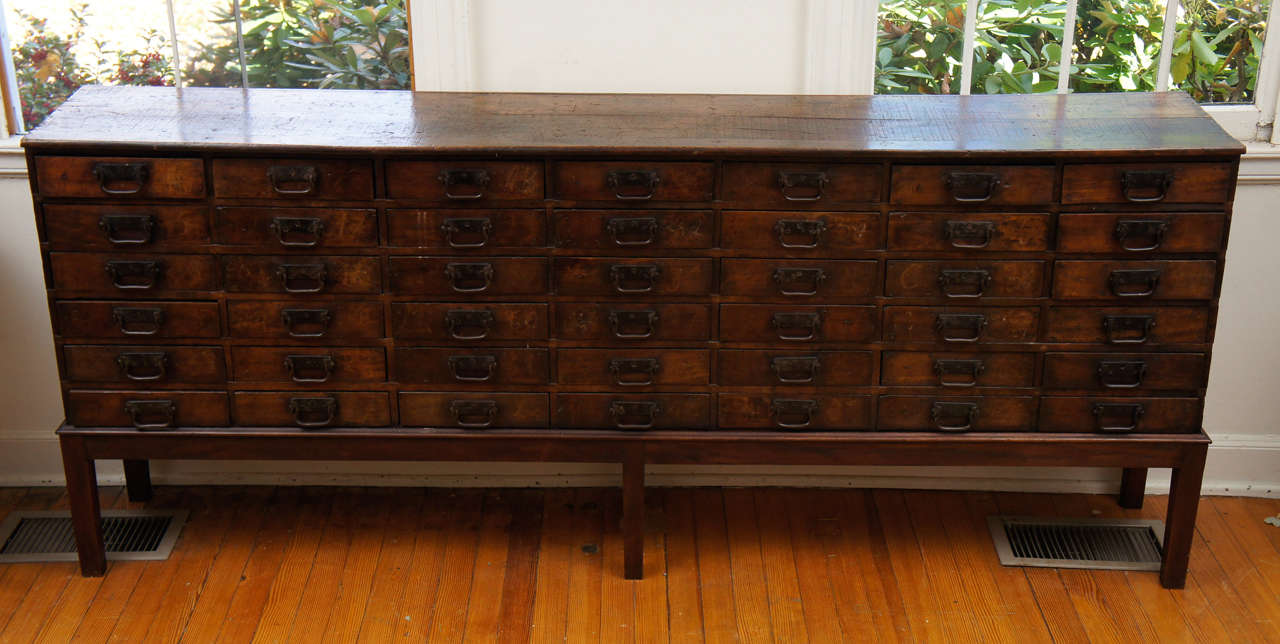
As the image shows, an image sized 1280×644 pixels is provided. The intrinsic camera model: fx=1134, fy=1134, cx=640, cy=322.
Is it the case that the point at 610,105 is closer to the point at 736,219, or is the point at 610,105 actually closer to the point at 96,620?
the point at 736,219

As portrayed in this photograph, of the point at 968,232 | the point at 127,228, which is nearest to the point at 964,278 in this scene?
the point at 968,232

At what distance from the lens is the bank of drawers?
8.51ft

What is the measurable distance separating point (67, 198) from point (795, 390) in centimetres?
176

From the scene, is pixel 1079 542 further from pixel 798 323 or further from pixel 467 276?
pixel 467 276

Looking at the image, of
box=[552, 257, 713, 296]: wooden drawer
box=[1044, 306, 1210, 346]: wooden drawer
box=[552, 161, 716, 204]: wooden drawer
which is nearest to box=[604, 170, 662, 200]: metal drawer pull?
box=[552, 161, 716, 204]: wooden drawer

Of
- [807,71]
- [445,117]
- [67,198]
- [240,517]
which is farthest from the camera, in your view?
[240,517]

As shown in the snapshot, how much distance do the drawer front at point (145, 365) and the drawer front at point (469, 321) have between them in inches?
18.3

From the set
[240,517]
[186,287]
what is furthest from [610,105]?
[240,517]

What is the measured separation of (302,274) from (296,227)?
0.38 feet

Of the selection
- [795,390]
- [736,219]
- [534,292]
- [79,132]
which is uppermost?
[79,132]

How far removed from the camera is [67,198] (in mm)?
2607

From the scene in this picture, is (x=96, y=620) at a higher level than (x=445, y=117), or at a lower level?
lower

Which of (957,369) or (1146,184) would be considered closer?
(1146,184)

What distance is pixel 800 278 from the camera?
8.75 ft
